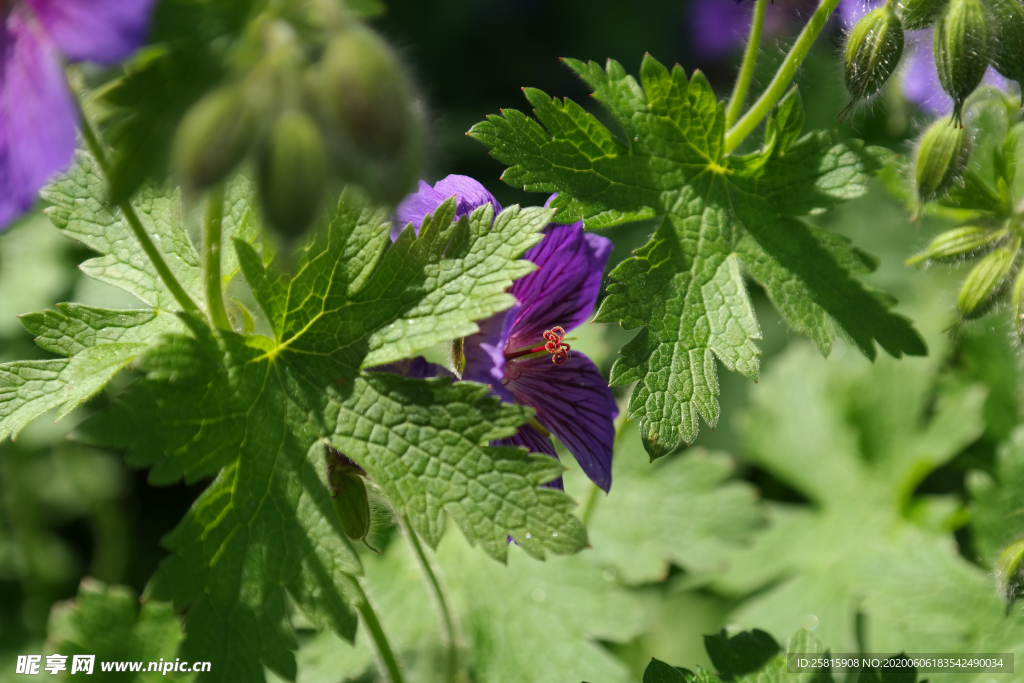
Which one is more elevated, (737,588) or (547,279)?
(547,279)

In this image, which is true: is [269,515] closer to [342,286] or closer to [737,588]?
[342,286]

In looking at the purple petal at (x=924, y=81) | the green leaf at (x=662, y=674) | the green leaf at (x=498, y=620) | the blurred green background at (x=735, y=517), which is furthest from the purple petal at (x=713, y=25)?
the green leaf at (x=662, y=674)

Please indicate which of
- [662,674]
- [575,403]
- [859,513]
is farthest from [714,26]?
[662,674]

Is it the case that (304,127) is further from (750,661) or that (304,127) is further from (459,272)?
(750,661)

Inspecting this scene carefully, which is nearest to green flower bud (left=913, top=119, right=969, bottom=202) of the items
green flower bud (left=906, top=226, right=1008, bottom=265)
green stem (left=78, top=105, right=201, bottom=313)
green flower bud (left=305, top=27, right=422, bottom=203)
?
green flower bud (left=906, top=226, right=1008, bottom=265)

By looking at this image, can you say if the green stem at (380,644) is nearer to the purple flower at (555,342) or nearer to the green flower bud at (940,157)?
the purple flower at (555,342)

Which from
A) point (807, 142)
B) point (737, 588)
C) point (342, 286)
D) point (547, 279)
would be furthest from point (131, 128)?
point (737, 588)
